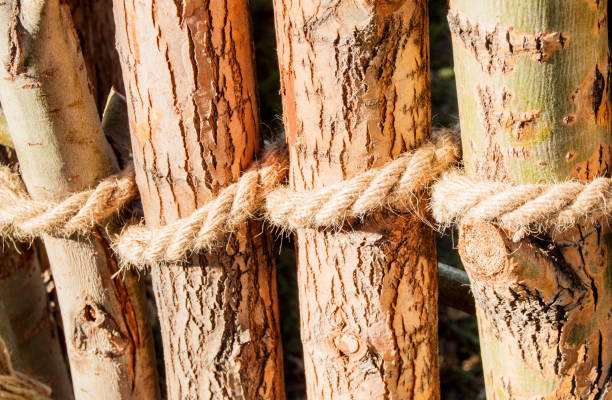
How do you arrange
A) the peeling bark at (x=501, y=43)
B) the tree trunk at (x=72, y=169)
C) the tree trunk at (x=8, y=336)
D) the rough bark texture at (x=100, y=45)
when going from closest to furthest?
the peeling bark at (x=501, y=43) < the tree trunk at (x=72, y=169) < the tree trunk at (x=8, y=336) < the rough bark texture at (x=100, y=45)

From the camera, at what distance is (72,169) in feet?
3.78

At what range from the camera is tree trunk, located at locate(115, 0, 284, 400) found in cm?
99

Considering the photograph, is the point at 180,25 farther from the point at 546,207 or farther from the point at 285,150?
the point at 546,207

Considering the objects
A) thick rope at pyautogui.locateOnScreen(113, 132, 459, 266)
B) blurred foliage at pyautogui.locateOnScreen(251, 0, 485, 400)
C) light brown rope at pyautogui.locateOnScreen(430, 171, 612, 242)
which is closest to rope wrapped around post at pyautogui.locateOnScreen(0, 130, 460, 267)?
thick rope at pyautogui.locateOnScreen(113, 132, 459, 266)

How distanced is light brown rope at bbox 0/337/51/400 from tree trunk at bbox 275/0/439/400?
2.02ft

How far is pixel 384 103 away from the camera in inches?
37.1

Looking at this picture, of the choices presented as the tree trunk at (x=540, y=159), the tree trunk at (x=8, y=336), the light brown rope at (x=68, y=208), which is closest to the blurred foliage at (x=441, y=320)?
the tree trunk at (x=8, y=336)

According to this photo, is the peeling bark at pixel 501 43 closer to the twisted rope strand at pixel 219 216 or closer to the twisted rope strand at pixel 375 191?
the twisted rope strand at pixel 375 191

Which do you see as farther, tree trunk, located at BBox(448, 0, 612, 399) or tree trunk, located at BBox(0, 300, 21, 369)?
tree trunk, located at BBox(0, 300, 21, 369)

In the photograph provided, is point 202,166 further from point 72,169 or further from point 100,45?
point 100,45

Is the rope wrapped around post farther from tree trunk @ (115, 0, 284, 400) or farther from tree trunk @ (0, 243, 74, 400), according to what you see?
tree trunk @ (0, 243, 74, 400)

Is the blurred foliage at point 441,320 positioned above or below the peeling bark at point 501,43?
below

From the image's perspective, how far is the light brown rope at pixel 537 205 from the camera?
85 cm

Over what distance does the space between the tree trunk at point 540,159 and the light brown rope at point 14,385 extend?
937mm
